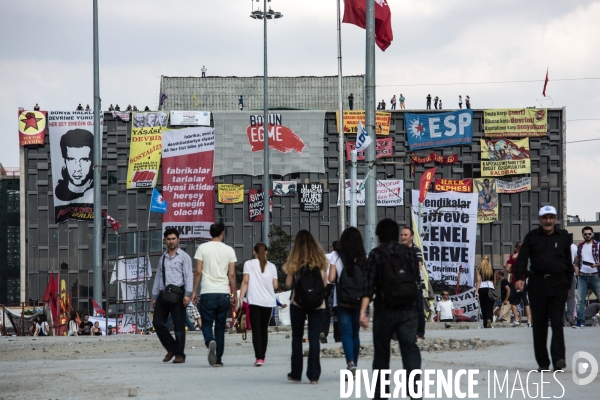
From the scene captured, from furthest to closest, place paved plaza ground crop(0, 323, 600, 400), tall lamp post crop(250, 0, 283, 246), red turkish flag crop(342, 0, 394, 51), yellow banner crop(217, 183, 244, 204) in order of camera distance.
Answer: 1. yellow banner crop(217, 183, 244, 204)
2. tall lamp post crop(250, 0, 283, 246)
3. red turkish flag crop(342, 0, 394, 51)
4. paved plaza ground crop(0, 323, 600, 400)

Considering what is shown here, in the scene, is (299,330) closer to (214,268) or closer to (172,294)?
(214,268)

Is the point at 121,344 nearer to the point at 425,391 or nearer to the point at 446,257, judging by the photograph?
the point at 425,391

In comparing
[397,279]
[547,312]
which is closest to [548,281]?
[547,312]

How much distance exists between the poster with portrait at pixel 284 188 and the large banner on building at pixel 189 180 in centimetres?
475

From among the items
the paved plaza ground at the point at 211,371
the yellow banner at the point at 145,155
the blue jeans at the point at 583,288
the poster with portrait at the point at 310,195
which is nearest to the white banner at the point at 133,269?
the paved plaza ground at the point at 211,371

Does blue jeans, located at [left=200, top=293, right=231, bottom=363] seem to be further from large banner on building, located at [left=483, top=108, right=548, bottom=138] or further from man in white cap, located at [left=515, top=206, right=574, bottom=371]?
large banner on building, located at [left=483, top=108, right=548, bottom=138]

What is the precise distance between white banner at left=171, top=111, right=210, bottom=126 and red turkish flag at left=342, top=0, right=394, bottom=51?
192ft

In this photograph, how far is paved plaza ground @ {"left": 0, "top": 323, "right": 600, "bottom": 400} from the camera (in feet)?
34.5

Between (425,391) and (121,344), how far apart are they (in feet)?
37.0

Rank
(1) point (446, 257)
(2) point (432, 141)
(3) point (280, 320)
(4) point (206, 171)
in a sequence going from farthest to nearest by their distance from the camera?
(2) point (432, 141)
(4) point (206, 171)
(1) point (446, 257)
(3) point (280, 320)

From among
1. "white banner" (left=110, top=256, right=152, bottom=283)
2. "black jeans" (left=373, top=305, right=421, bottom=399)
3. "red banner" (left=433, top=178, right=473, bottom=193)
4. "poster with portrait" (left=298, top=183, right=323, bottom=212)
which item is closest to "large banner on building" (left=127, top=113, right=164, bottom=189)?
"poster with portrait" (left=298, top=183, right=323, bottom=212)

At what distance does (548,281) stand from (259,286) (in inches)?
136

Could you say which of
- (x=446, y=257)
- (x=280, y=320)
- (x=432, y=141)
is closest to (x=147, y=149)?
(x=432, y=141)

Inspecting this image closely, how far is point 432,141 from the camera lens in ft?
283
